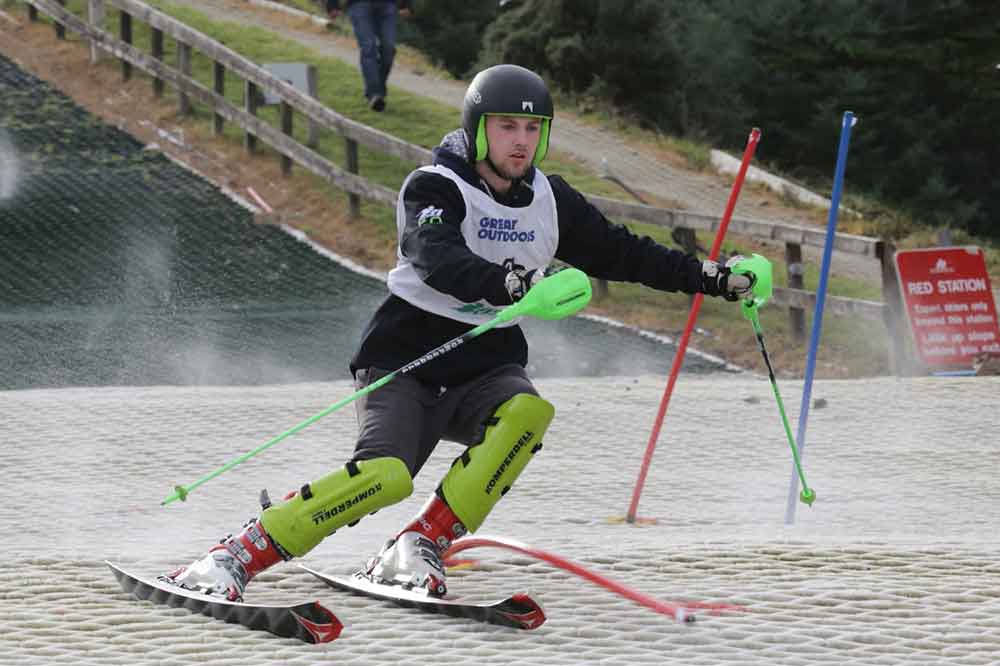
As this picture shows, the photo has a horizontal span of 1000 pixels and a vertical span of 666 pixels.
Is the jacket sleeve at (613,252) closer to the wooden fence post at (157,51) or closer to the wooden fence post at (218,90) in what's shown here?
the wooden fence post at (218,90)

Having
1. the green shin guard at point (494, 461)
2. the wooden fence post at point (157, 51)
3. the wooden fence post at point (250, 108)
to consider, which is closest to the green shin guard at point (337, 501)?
the green shin guard at point (494, 461)

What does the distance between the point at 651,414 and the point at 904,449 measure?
54.5 inches

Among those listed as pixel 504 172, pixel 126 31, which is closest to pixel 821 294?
pixel 504 172

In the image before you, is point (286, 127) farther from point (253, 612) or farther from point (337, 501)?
point (253, 612)

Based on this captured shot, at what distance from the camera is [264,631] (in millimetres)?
4332

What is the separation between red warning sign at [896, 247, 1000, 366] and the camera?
11.7m

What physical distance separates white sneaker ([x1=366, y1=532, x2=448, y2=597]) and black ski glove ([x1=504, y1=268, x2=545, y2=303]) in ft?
2.49

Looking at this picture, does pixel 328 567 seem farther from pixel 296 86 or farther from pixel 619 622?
pixel 296 86

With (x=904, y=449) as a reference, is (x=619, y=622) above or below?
above

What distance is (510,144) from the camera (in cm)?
479

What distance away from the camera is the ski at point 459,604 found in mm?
4359

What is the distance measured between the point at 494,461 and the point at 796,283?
29.4ft

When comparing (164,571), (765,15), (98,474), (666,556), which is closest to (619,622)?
(666,556)

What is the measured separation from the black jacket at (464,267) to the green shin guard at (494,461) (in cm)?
26
